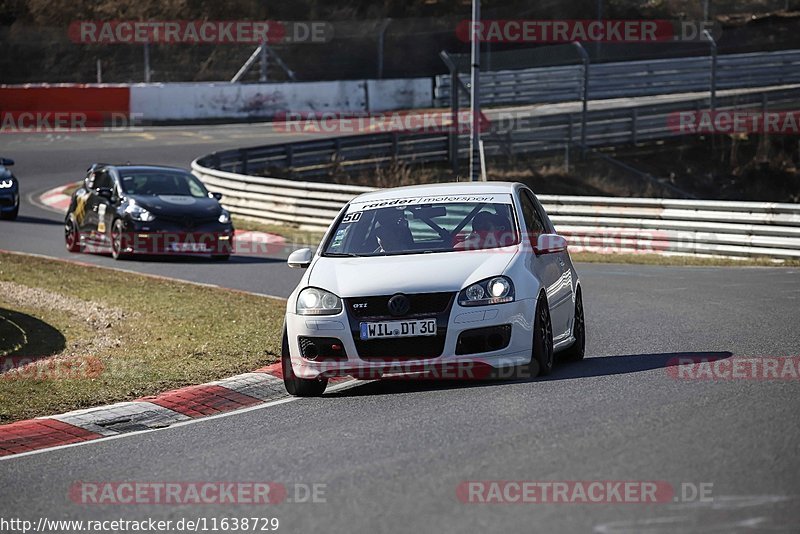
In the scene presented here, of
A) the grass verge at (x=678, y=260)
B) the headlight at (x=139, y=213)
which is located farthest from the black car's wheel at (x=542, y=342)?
the headlight at (x=139, y=213)

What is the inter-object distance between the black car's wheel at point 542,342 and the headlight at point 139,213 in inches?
496

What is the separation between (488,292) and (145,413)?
255 cm

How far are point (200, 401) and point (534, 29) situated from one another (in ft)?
156

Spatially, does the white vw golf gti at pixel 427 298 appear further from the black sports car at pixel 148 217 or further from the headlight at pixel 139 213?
the headlight at pixel 139 213

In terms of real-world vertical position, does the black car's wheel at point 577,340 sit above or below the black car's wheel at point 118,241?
above

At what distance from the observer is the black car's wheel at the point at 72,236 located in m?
23.1

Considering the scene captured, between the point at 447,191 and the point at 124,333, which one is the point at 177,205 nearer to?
the point at 124,333

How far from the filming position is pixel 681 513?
Result: 19.0ft

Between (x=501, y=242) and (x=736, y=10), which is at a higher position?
(x=736, y=10)

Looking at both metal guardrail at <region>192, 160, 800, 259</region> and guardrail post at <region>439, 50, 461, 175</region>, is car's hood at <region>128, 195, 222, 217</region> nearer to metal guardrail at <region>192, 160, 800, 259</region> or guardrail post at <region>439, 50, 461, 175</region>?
metal guardrail at <region>192, 160, 800, 259</region>

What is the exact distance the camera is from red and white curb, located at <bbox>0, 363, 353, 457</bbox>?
29.0 ft

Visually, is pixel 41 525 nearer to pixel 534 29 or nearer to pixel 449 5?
pixel 534 29

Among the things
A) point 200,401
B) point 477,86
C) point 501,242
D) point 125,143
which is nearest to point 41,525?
point 200,401

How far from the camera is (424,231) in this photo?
10938 mm
